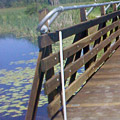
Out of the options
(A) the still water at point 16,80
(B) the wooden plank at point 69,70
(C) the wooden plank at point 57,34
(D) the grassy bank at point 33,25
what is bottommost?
(A) the still water at point 16,80

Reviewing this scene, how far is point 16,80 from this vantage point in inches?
409

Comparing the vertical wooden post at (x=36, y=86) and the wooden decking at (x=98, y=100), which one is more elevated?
the vertical wooden post at (x=36, y=86)

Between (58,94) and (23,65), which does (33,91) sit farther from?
(23,65)

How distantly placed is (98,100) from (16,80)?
6518 millimetres

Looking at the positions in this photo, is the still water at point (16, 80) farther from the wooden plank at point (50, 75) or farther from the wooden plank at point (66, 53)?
the wooden plank at point (50, 75)

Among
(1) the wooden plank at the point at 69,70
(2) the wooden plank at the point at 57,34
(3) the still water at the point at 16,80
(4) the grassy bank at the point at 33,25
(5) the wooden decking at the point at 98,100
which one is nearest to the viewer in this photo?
(2) the wooden plank at the point at 57,34

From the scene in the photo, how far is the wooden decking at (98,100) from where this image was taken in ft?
11.9

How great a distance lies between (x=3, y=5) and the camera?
55.9m

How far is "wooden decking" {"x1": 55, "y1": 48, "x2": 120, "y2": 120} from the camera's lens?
11.9 feet

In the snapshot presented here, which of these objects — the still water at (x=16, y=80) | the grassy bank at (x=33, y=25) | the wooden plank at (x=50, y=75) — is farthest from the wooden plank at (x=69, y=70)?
the grassy bank at (x=33, y=25)

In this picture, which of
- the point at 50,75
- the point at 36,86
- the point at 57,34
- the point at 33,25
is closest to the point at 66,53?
the point at 57,34

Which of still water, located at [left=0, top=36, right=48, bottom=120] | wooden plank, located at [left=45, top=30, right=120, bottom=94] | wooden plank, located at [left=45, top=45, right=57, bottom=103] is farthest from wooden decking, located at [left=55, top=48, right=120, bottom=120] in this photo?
still water, located at [left=0, top=36, right=48, bottom=120]

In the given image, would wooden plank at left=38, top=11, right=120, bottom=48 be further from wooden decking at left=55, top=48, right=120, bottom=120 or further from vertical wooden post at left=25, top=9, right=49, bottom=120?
wooden decking at left=55, top=48, right=120, bottom=120

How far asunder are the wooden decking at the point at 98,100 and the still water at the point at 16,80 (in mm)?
2379
